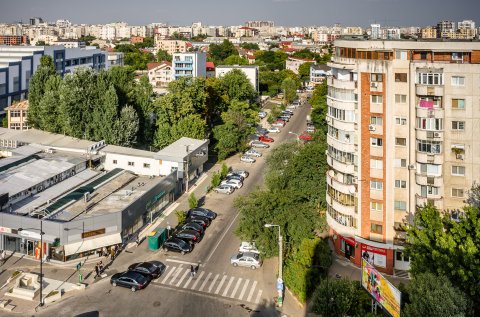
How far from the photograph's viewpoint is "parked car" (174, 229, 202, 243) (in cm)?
3616

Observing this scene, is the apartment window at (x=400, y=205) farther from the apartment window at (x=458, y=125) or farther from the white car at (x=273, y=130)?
the white car at (x=273, y=130)

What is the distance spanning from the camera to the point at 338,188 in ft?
112

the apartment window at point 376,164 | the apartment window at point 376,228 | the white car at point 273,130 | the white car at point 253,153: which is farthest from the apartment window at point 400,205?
the white car at point 273,130

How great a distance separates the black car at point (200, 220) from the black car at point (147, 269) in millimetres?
7935

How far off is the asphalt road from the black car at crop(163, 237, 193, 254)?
16.8 inches

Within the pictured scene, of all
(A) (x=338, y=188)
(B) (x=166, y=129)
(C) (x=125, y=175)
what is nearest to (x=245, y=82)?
(B) (x=166, y=129)

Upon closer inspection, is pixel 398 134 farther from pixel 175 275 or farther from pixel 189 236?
pixel 175 275

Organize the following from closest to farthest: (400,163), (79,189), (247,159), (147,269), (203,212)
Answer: (147,269)
(400,163)
(79,189)
(203,212)
(247,159)

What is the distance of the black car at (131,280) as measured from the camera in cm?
2939

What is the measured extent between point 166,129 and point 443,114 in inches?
1365

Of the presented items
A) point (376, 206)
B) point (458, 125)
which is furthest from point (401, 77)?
point (376, 206)

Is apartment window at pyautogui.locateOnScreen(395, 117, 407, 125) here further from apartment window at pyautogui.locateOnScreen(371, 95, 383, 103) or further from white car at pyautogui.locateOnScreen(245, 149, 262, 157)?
white car at pyautogui.locateOnScreen(245, 149, 262, 157)

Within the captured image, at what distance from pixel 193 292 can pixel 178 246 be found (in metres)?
5.89

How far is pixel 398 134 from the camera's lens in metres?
31.6
